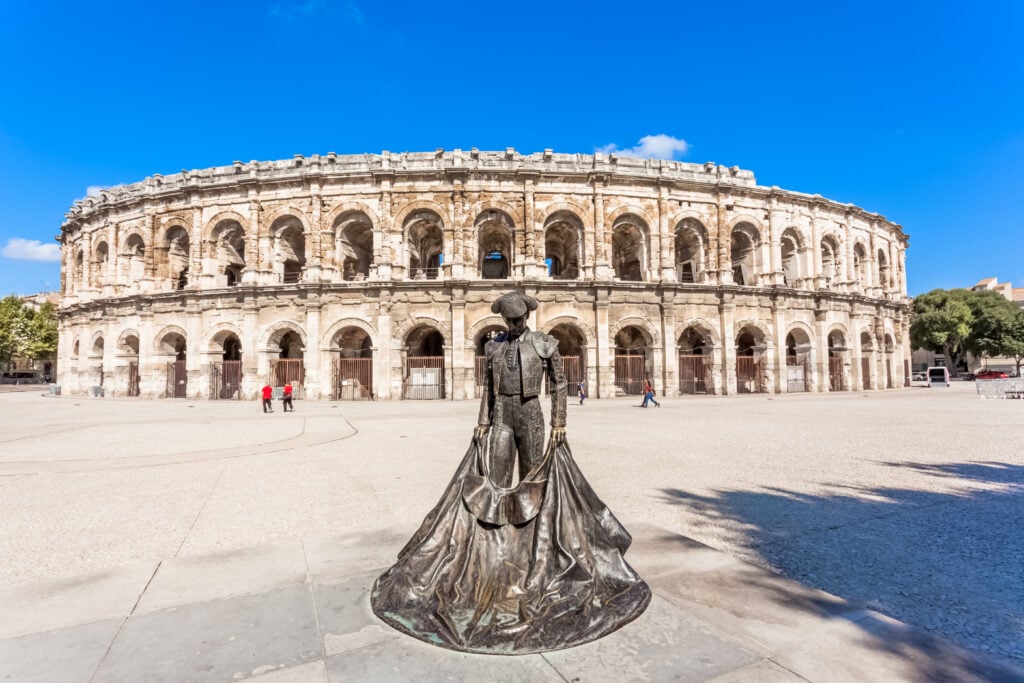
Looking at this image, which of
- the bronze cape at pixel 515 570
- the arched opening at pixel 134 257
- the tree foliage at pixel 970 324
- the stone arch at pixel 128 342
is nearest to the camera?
the bronze cape at pixel 515 570

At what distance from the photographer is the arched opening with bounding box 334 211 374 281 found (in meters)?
21.0

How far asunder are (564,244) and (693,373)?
9578mm

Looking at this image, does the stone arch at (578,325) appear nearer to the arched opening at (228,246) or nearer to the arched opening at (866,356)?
the arched opening at (228,246)

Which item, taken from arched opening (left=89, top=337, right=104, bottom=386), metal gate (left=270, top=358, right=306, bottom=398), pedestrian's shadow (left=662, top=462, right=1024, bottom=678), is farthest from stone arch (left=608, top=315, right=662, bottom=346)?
arched opening (left=89, top=337, right=104, bottom=386)

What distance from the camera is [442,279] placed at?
19719mm

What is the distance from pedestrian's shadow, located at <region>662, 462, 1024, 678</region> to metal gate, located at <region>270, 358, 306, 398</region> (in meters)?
19.4

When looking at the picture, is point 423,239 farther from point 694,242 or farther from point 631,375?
point 694,242

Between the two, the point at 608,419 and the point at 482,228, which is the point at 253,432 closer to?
the point at 608,419

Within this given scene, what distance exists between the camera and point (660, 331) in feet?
68.0

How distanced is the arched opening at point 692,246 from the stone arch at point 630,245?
6.67 ft

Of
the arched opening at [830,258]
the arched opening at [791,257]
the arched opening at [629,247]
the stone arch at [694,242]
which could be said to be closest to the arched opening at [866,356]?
the arched opening at [830,258]

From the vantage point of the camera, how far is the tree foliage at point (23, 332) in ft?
114

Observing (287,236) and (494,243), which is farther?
(494,243)

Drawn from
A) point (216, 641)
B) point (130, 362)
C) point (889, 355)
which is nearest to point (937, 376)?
point (889, 355)
